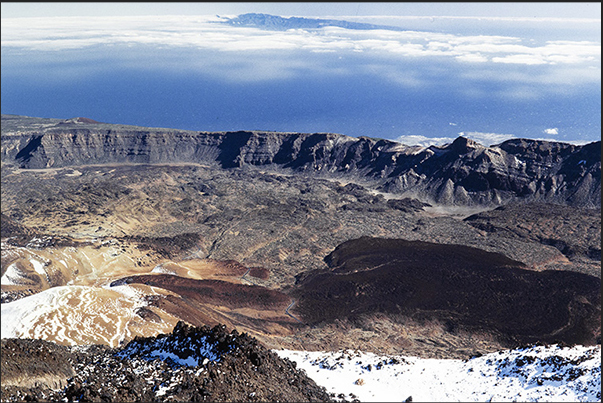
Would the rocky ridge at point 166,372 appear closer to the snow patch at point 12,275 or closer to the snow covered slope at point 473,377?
the snow covered slope at point 473,377

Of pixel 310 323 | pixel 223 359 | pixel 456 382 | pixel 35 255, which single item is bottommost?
pixel 310 323

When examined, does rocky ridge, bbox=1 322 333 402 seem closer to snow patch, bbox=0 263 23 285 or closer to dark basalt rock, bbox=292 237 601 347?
dark basalt rock, bbox=292 237 601 347

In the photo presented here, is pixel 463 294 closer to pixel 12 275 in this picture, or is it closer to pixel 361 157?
pixel 12 275

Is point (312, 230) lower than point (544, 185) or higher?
lower

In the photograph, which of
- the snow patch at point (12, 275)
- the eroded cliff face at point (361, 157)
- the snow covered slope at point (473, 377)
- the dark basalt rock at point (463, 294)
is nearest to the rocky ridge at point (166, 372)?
the snow covered slope at point (473, 377)

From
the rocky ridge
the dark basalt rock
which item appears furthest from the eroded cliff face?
the rocky ridge

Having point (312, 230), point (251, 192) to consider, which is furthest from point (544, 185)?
point (251, 192)

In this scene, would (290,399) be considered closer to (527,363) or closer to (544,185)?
(527,363)
